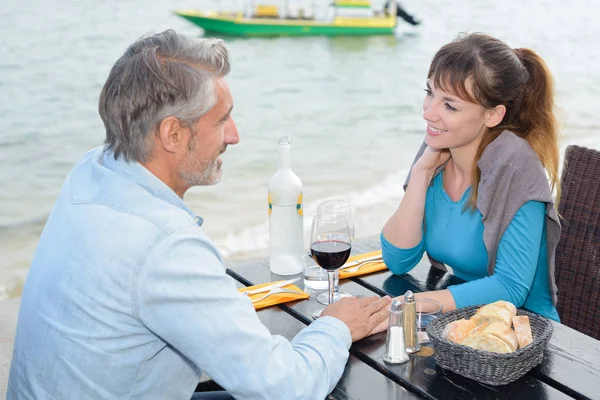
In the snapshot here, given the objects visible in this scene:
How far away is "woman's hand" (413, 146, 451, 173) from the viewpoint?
88.7 inches

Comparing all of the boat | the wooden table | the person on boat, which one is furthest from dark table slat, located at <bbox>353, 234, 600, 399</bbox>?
the person on boat

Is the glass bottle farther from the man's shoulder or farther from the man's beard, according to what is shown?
the man's shoulder

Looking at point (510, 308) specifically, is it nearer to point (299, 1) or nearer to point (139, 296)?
point (139, 296)

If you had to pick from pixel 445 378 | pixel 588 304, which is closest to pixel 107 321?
pixel 445 378

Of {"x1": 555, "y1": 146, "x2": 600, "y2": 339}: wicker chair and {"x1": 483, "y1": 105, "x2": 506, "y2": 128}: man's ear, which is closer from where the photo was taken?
{"x1": 483, "y1": 105, "x2": 506, "y2": 128}: man's ear

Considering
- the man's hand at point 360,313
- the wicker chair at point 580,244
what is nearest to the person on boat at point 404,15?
the wicker chair at point 580,244

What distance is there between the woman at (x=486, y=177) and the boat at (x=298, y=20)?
17407 mm

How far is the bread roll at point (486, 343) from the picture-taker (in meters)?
1.44

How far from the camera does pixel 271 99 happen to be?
43.8 ft

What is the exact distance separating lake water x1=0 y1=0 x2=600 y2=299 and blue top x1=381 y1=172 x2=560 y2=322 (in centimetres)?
37

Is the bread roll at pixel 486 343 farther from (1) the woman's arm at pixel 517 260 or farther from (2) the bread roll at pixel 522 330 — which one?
(1) the woman's arm at pixel 517 260

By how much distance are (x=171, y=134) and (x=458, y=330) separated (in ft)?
2.21

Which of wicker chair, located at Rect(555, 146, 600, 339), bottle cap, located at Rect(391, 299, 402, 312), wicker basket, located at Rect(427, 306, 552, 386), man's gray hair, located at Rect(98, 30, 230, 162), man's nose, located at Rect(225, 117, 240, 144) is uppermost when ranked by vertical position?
man's gray hair, located at Rect(98, 30, 230, 162)

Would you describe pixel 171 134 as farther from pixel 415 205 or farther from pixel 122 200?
pixel 415 205
